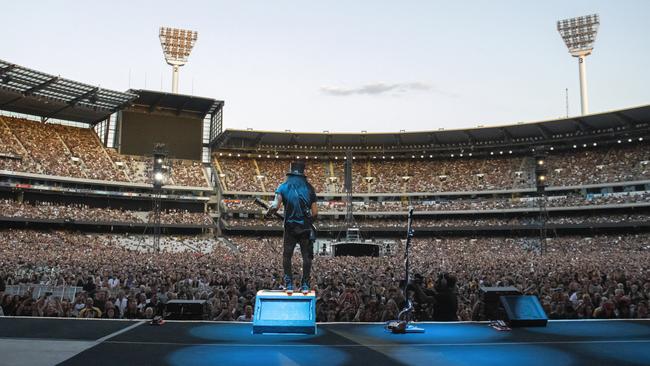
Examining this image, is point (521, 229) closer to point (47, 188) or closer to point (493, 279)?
point (493, 279)

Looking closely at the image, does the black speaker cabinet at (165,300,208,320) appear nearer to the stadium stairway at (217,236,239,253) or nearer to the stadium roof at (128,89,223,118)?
the stadium stairway at (217,236,239,253)

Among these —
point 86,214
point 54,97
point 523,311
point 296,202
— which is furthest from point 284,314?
point 54,97

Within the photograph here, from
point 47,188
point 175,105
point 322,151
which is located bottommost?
point 47,188

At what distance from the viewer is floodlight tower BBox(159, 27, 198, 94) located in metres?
69.2

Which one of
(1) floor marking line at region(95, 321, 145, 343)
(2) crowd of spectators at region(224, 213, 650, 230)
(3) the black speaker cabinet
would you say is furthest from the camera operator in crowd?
(2) crowd of spectators at region(224, 213, 650, 230)

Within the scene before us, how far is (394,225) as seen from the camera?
204 ft

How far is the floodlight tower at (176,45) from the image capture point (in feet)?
227

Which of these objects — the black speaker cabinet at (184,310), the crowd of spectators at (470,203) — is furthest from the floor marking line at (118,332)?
the crowd of spectators at (470,203)

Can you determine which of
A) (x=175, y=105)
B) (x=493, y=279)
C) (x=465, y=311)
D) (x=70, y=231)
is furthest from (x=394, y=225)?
(x=465, y=311)

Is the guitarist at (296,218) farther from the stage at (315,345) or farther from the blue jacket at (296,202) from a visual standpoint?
the stage at (315,345)

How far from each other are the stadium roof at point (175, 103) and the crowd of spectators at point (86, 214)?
13917mm

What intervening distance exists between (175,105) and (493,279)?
56.8 meters

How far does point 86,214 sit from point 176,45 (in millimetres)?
28358

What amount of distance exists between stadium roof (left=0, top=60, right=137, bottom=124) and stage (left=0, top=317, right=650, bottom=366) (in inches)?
1957
